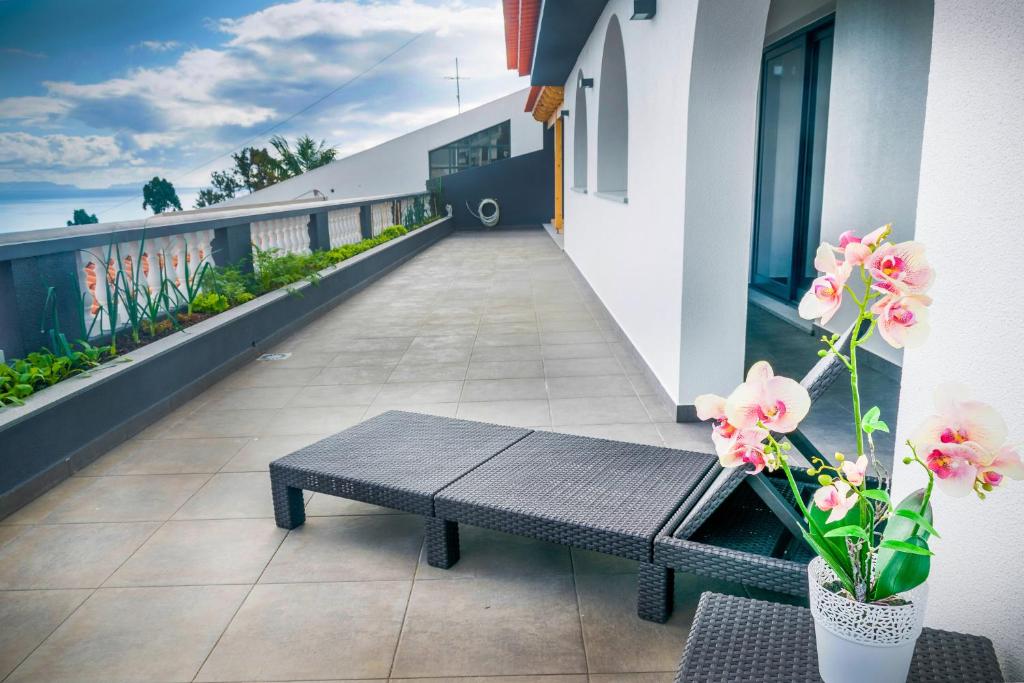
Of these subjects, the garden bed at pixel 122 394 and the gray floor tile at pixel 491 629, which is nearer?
the gray floor tile at pixel 491 629

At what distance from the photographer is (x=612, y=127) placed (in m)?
8.04

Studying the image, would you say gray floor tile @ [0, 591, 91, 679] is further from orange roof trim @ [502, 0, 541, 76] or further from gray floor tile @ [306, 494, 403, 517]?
orange roof trim @ [502, 0, 541, 76]

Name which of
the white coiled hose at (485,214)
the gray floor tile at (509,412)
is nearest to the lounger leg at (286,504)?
the gray floor tile at (509,412)

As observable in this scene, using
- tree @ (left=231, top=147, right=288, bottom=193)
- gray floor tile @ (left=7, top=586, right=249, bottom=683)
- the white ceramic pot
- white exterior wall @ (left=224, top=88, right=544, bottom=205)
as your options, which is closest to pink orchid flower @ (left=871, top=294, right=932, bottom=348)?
the white ceramic pot

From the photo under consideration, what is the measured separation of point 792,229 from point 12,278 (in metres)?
6.60

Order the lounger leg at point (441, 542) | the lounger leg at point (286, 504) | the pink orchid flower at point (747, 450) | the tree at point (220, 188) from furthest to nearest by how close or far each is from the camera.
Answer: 1. the tree at point (220, 188)
2. the lounger leg at point (286, 504)
3. the lounger leg at point (441, 542)
4. the pink orchid flower at point (747, 450)

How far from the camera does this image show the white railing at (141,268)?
457cm

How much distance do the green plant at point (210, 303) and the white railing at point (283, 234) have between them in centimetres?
→ 137

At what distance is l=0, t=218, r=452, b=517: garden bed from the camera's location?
3.31m

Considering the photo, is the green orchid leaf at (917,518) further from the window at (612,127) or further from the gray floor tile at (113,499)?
the window at (612,127)

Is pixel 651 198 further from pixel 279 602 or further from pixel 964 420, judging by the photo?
pixel 964 420

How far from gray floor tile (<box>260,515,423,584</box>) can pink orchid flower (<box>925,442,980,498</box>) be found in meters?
1.90

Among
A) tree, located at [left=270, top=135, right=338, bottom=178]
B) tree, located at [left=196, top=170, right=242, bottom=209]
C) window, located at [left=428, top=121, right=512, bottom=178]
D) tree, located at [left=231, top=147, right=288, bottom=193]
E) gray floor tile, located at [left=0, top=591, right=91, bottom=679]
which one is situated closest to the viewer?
gray floor tile, located at [left=0, top=591, right=91, bottom=679]

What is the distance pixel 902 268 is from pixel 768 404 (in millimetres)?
Answer: 302
